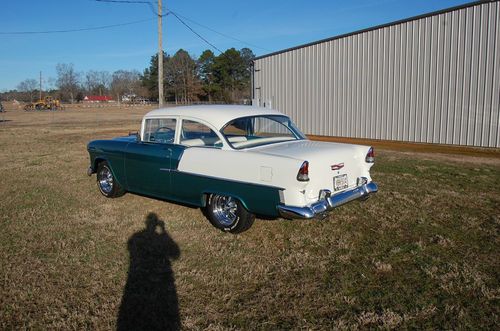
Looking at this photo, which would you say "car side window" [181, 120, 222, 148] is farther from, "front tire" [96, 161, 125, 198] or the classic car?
"front tire" [96, 161, 125, 198]

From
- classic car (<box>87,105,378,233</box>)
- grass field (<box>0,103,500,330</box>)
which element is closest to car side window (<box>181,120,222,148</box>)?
classic car (<box>87,105,378,233</box>)

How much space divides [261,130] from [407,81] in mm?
10837

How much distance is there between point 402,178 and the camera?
8383 millimetres

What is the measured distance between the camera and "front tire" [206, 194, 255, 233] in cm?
498

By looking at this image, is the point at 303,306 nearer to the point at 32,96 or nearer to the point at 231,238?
the point at 231,238

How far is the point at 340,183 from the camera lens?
4957 mm

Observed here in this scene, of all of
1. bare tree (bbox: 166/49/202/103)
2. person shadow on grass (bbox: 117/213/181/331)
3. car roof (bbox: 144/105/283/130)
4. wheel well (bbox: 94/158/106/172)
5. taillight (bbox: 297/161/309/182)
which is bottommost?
person shadow on grass (bbox: 117/213/181/331)

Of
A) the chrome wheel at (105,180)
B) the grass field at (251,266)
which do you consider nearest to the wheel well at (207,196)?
the grass field at (251,266)

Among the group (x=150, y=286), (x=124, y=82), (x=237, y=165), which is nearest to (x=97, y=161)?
(x=237, y=165)

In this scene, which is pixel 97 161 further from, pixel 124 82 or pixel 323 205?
pixel 124 82

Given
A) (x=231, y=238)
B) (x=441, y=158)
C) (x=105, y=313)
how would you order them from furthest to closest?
(x=441, y=158) < (x=231, y=238) < (x=105, y=313)

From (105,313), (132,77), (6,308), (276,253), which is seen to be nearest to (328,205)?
(276,253)

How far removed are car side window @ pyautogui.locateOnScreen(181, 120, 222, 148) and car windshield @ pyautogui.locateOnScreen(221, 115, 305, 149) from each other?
0.73 ft

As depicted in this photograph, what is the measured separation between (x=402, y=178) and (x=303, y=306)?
224 inches
